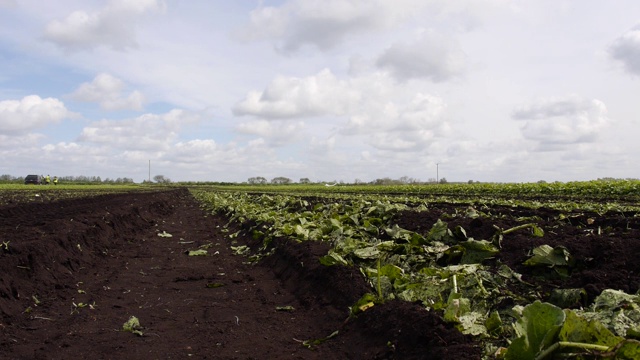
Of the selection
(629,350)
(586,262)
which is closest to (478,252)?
(586,262)

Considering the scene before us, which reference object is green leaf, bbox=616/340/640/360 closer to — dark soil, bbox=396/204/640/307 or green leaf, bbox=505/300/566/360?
green leaf, bbox=505/300/566/360

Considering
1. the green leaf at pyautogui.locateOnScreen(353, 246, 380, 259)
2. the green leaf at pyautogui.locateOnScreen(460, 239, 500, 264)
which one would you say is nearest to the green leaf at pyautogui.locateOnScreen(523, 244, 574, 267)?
the green leaf at pyautogui.locateOnScreen(460, 239, 500, 264)

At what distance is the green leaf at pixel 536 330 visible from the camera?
250 centimetres

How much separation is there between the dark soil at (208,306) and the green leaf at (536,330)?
569mm

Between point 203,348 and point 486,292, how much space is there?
279 cm

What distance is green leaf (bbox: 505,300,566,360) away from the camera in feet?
8.21

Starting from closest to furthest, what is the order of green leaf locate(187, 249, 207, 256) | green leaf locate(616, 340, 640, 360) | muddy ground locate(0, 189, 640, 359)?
green leaf locate(616, 340, 640, 360) → muddy ground locate(0, 189, 640, 359) → green leaf locate(187, 249, 207, 256)

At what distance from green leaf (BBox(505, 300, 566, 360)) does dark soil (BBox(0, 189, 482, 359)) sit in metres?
0.57

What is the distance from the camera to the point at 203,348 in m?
4.69

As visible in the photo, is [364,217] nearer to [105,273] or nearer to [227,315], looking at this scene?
[227,315]

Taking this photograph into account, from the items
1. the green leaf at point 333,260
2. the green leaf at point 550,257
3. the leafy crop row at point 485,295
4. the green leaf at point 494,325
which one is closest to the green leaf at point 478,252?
the leafy crop row at point 485,295

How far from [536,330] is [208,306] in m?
4.68

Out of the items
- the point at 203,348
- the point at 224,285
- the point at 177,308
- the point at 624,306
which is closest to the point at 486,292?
the point at 624,306

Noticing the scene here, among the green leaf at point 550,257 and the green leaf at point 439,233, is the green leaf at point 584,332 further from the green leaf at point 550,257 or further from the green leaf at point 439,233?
the green leaf at point 439,233
